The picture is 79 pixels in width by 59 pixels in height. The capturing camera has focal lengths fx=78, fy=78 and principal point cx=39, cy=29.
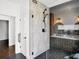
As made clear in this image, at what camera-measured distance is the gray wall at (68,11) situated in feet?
10.2

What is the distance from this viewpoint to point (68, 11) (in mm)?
3307

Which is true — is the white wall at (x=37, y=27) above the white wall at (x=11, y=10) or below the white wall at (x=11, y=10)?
below

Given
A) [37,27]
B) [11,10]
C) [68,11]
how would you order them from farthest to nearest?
[11,10]
[68,11]
[37,27]

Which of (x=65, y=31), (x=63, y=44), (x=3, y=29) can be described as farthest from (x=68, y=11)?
(x=3, y=29)

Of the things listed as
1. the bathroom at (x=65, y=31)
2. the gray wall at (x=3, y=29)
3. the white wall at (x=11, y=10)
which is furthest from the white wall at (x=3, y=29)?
the bathroom at (x=65, y=31)

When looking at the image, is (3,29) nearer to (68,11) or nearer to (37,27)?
(37,27)

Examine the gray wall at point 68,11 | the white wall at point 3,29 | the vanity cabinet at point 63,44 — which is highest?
the gray wall at point 68,11

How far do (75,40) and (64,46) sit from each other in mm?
549

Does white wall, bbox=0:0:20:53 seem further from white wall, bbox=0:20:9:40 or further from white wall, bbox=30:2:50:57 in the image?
white wall, bbox=0:20:9:40

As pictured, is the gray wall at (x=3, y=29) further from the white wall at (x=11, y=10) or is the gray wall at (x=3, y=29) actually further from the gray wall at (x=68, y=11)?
the gray wall at (x=68, y=11)

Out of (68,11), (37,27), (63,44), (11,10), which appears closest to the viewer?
(37,27)

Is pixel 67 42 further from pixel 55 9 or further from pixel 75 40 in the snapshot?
pixel 55 9

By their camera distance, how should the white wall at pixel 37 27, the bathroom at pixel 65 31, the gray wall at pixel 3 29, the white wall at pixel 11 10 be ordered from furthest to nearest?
the gray wall at pixel 3 29 → the white wall at pixel 11 10 → the bathroom at pixel 65 31 → the white wall at pixel 37 27

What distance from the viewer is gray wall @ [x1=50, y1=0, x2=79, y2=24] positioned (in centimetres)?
311
